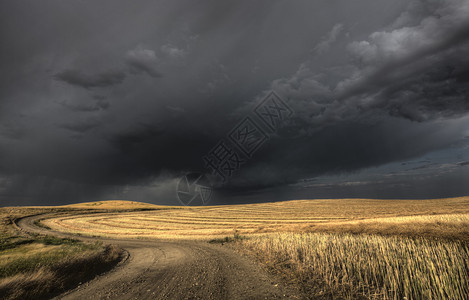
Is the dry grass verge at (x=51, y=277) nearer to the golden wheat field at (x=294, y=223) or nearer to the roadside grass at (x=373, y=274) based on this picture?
the roadside grass at (x=373, y=274)

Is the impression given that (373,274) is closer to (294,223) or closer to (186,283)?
(186,283)

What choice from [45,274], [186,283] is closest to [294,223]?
[186,283]

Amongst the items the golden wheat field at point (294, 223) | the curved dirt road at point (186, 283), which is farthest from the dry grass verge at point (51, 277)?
the golden wheat field at point (294, 223)

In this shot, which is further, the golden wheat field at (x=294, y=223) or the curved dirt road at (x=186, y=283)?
the golden wheat field at (x=294, y=223)

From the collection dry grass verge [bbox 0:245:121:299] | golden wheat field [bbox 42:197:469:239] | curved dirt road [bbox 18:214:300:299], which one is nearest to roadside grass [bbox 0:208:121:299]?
dry grass verge [bbox 0:245:121:299]

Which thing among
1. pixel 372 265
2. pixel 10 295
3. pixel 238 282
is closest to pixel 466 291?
pixel 372 265

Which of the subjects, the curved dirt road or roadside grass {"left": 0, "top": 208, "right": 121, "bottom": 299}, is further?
roadside grass {"left": 0, "top": 208, "right": 121, "bottom": 299}

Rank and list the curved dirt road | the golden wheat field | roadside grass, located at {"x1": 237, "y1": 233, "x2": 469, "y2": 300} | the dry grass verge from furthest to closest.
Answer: the golden wheat field, the dry grass verge, the curved dirt road, roadside grass, located at {"x1": 237, "y1": 233, "x2": 469, "y2": 300}

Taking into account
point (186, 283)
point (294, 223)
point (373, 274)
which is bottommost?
point (294, 223)

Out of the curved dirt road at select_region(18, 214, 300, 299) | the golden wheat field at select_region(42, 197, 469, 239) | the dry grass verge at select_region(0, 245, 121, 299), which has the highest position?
the dry grass verge at select_region(0, 245, 121, 299)

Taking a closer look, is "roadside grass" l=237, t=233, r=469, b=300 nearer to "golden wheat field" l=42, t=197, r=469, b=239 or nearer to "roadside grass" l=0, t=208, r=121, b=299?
"roadside grass" l=0, t=208, r=121, b=299

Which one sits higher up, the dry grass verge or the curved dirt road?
the dry grass verge

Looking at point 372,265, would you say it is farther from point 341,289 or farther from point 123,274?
point 123,274

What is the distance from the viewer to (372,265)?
32.8 ft
